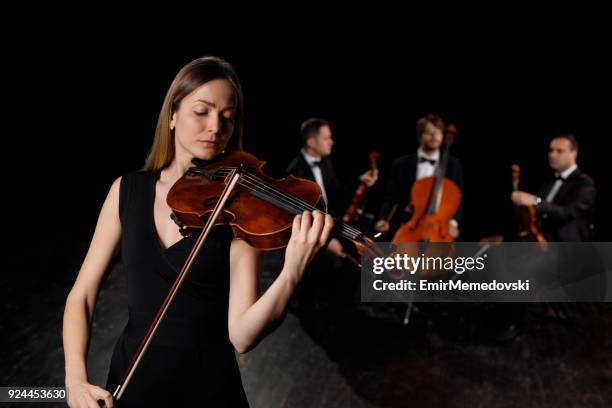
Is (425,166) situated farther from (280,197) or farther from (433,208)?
(280,197)

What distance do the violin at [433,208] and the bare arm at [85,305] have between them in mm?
2472

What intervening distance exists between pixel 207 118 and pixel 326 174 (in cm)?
296

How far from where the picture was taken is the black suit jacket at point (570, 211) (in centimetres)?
347

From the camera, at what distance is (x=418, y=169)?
4.07 m

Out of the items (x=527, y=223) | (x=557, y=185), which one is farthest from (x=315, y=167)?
(x=557, y=185)

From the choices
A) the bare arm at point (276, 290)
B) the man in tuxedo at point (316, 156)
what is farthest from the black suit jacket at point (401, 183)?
the bare arm at point (276, 290)

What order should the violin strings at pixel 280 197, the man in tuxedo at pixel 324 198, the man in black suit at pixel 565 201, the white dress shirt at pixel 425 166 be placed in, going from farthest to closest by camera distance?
the white dress shirt at pixel 425 166, the man in tuxedo at pixel 324 198, the man in black suit at pixel 565 201, the violin strings at pixel 280 197

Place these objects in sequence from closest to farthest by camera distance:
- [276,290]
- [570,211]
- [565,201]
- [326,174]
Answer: [276,290]
[570,211]
[565,201]
[326,174]

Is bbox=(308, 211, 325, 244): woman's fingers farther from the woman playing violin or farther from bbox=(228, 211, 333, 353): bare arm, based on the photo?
the woman playing violin

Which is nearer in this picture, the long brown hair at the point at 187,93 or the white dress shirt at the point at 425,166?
A: the long brown hair at the point at 187,93

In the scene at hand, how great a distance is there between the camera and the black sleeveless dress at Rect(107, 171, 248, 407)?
1.10 m

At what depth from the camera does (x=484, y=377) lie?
2824 millimetres

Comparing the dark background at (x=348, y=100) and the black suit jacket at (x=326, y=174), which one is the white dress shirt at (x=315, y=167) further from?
the dark background at (x=348, y=100)

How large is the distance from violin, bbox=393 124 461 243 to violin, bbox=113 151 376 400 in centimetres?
241
